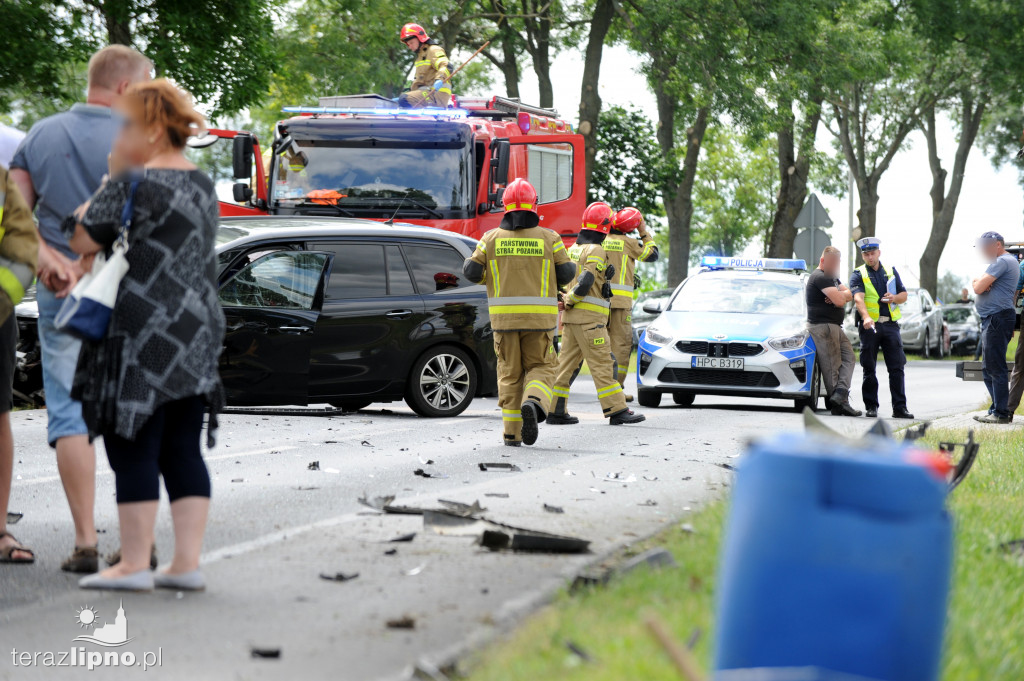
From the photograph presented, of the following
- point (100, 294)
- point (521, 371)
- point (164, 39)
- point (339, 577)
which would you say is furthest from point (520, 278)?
point (164, 39)

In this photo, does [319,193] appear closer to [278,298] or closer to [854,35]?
[278,298]

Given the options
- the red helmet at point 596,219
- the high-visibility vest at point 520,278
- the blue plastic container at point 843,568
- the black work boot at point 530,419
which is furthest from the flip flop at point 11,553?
the red helmet at point 596,219

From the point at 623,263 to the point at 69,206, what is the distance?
844 centimetres

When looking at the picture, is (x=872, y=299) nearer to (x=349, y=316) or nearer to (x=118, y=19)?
(x=349, y=316)

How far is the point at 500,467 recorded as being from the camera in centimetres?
880

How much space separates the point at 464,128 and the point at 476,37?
17745mm

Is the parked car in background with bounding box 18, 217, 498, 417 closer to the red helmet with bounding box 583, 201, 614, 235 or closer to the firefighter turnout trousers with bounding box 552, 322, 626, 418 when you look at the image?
the firefighter turnout trousers with bounding box 552, 322, 626, 418

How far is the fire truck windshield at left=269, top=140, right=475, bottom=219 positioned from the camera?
1603 cm

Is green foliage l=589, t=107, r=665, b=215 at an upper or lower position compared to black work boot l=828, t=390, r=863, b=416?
upper

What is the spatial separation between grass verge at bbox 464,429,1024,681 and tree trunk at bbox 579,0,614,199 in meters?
21.5

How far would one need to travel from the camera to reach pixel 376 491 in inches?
297

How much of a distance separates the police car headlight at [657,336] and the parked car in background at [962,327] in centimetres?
2441

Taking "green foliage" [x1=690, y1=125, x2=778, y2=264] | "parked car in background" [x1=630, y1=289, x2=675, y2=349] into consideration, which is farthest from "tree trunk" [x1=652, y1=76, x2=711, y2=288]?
"green foliage" [x1=690, y1=125, x2=778, y2=264]

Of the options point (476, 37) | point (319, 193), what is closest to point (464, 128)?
point (319, 193)
